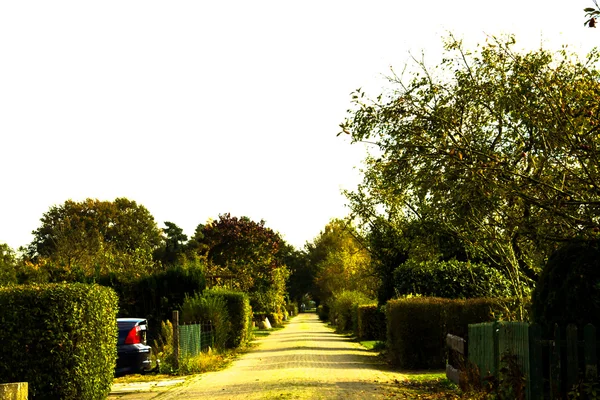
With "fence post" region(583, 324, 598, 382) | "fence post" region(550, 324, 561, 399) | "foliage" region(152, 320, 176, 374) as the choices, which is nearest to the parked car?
"foliage" region(152, 320, 176, 374)

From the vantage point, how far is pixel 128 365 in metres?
18.2

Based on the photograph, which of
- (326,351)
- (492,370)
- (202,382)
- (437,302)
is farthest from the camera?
(326,351)

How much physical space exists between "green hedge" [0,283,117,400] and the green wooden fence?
22.0ft

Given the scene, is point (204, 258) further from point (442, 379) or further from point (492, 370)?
point (492, 370)

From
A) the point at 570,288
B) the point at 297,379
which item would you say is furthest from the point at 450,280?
the point at 570,288

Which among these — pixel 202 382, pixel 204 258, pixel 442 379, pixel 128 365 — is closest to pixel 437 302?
pixel 442 379

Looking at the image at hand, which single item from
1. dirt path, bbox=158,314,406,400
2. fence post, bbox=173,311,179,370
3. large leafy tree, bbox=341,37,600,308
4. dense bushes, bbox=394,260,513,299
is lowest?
dirt path, bbox=158,314,406,400

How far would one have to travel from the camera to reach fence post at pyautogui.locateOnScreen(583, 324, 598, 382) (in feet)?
28.6

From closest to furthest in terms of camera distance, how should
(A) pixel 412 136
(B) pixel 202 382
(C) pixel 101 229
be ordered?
(A) pixel 412 136 < (B) pixel 202 382 < (C) pixel 101 229

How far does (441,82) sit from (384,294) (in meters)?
21.3

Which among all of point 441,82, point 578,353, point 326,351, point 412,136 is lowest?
point 326,351

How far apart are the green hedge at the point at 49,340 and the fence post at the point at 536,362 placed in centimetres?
702

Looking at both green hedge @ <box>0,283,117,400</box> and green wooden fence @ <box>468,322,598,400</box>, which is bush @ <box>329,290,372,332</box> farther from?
green wooden fence @ <box>468,322,598,400</box>

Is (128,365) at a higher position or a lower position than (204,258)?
lower
